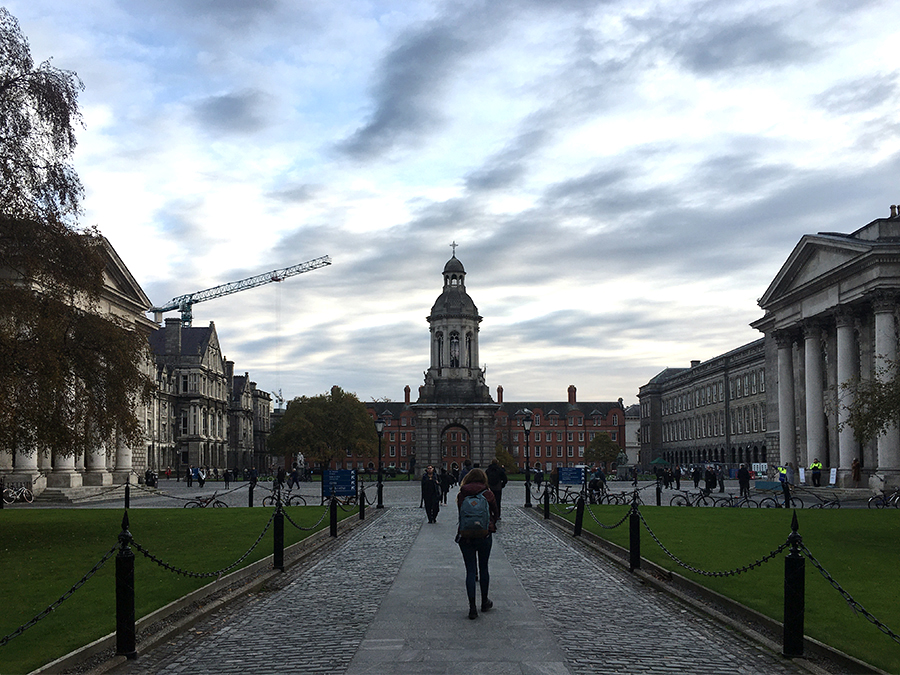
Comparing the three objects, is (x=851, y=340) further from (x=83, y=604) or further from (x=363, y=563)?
(x=83, y=604)

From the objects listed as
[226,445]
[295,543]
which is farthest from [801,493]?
[226,445]

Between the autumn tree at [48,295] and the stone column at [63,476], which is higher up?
the autumn tree at [48,295]

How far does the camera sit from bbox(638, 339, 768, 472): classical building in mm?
97000

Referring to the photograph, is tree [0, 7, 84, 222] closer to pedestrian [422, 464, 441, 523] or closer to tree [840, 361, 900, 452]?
pedestrian [422, 464, 441, 523]

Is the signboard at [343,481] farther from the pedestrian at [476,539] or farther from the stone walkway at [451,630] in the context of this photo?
the pedestrian at [476,539]

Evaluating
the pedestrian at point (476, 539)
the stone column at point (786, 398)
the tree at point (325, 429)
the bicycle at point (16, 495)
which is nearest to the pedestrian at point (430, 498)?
the pedestrian at point (476, 539)

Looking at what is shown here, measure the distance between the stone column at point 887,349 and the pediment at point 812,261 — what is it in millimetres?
2878

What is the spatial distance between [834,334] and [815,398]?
152 inches

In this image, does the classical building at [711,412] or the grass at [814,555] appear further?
the classical building at [711,412]

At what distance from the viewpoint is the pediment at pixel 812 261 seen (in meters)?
47.9

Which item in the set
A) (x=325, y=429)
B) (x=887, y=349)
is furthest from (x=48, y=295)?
(x=325, y=429)

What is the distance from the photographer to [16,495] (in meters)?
42.6

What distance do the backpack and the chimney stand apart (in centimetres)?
10655

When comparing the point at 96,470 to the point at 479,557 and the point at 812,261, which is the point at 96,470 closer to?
the point at 812,261
